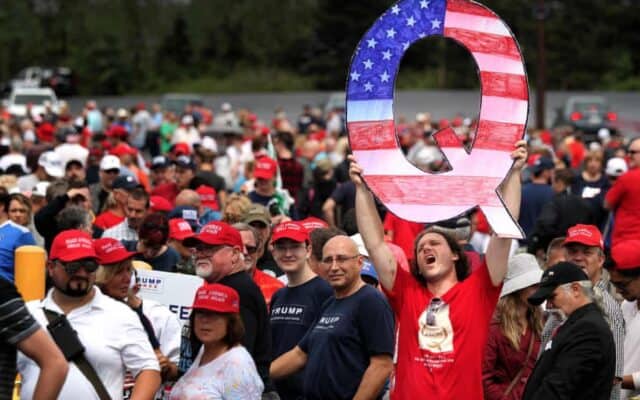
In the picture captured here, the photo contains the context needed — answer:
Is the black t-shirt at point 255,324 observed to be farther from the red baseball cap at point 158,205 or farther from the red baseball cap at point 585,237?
the red baseball cap at point 158,205

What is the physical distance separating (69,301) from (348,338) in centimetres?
166

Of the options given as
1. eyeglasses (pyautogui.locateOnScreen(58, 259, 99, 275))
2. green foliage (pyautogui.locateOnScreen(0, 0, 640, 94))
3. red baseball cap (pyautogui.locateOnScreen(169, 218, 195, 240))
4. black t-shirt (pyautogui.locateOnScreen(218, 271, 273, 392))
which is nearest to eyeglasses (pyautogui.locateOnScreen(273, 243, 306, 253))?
black t-shirt (pyautogui.locateOnScreen(218, 271, 273, 392))

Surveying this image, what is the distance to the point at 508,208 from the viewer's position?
281 inches

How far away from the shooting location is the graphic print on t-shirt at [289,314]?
8297 mm

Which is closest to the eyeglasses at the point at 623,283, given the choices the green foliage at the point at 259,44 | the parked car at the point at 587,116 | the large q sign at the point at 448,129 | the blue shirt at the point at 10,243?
the large q sign at the point at 448,129

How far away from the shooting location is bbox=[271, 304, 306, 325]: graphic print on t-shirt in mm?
8297

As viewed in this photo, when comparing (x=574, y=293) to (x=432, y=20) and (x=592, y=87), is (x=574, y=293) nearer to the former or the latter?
(x=432, y=20)

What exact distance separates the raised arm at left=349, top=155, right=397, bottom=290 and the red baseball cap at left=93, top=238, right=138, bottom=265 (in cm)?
118

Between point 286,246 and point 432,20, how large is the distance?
1741mm

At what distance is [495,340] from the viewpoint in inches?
310

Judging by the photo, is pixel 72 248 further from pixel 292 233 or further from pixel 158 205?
pixel 158 205

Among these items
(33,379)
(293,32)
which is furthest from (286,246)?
(293,32)

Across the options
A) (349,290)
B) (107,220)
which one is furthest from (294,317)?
(107,220)

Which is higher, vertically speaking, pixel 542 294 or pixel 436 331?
pixel 542 294
